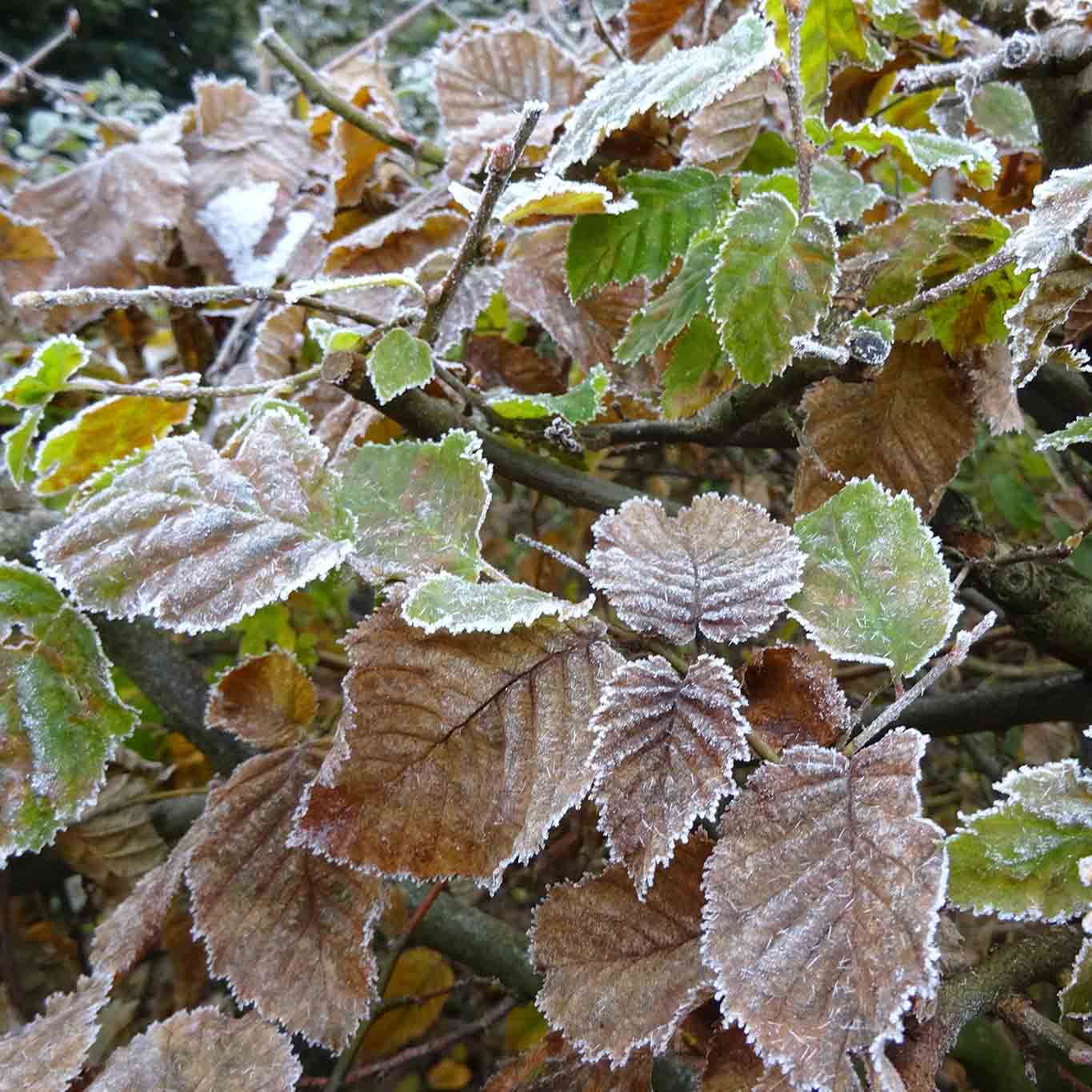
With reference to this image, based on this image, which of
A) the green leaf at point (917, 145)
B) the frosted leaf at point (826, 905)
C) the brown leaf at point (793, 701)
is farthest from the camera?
the green leaf at point (917, 145)

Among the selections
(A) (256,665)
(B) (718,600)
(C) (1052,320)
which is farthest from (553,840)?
(C) (1052,320)

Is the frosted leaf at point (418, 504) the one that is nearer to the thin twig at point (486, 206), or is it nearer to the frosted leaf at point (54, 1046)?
the thin twig at point (486, 206)

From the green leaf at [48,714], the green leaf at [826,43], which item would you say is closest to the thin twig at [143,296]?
the green leaf at [48,714]

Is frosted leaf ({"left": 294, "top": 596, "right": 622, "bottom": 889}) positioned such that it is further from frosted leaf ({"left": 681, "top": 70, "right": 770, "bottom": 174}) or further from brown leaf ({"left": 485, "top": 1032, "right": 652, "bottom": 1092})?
frosted leaf ({"left": 681, "top": 70, "right": 770, "bottom": 174})

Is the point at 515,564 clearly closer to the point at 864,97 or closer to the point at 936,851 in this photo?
the point at 864,97

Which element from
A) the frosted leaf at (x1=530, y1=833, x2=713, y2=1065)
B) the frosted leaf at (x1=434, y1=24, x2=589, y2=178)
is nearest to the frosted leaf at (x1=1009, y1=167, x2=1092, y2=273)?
the frosted leaf at (x1=530, y1=833, x2=713, y2=1065)
